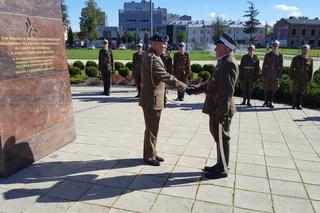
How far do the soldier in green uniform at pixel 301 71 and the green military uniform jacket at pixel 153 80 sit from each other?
6221 mm

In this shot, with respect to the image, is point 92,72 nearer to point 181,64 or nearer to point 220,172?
point 181,64

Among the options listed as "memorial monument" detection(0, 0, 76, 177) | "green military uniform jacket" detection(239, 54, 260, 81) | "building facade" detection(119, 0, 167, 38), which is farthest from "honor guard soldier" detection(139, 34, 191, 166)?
"building facade" detection(119, 0, 167, 38)

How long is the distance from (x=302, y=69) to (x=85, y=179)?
768cm

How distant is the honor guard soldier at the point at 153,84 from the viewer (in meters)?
4.92

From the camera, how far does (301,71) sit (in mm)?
9914

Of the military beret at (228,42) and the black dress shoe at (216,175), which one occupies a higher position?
the military beret at (228,42)

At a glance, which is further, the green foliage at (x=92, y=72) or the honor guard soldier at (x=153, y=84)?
the green foliage at (x=92, y=72)

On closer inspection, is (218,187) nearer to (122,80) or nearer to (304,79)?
(304,79)

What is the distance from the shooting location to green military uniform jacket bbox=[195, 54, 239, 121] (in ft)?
14.5

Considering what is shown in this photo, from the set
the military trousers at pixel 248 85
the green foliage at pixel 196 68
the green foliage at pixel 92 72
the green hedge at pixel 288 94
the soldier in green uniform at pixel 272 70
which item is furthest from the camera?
the green foliage at pixel 196 68

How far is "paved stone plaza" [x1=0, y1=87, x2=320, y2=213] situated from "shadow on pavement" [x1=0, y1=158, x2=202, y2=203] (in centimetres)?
1

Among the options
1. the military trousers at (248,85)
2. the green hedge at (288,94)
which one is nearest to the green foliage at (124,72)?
the green hedge at (288,94)

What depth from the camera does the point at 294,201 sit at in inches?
165

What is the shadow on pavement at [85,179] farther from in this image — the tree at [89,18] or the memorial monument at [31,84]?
the tree at [89,18]
